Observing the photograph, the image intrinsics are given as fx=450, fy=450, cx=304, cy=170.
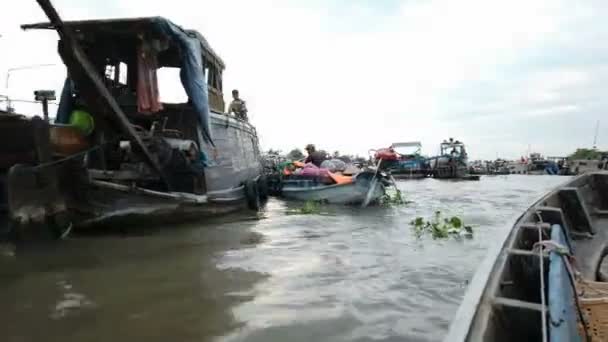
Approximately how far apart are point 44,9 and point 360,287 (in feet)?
17.0

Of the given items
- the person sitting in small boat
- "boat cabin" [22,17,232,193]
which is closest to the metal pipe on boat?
"boat cabin" [22,17,232,193]

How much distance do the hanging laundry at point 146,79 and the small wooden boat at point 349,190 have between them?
241 inches

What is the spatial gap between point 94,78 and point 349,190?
7560mm

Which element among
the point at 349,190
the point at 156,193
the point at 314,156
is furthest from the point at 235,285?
the point at 314,156

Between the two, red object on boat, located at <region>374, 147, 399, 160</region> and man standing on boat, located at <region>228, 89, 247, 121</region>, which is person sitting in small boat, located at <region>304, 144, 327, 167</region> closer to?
man standing on boat, located at <region>228, 89, 247, 121</region>

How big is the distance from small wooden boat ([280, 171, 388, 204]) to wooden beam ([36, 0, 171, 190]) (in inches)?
225

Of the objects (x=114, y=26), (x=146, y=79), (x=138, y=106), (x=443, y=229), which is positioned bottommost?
(x=443, y=229)

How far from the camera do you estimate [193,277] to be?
507 cm

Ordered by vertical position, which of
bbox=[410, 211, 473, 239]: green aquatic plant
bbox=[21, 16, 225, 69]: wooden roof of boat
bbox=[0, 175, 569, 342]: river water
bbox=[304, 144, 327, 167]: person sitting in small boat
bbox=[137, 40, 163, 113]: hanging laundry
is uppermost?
bbox=[21, 16, 225, 69]: wooden roof of boat

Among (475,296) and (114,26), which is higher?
(114,26)

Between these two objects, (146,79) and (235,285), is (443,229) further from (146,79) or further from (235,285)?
(146,79)

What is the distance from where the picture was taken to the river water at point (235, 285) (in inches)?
143

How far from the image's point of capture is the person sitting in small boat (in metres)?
15.4

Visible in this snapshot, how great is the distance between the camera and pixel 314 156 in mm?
15469
